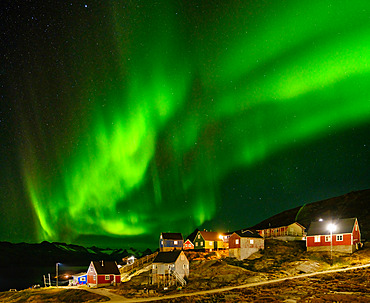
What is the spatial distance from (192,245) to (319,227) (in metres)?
41.9

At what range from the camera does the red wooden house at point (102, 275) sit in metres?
79.0

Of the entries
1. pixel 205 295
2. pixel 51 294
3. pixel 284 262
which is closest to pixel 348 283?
pixel 205 295

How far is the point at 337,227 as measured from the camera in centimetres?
7975

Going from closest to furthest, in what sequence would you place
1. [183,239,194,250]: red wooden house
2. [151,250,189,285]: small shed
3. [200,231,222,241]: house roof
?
[151,250,189,285]: small shed, [200,231,222,241]: house roof, [183,239,194,250]: red wooden house

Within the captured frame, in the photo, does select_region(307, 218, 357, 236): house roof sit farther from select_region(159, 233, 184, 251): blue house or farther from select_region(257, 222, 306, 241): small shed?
select_region(159, 233, 184, 251): blue house

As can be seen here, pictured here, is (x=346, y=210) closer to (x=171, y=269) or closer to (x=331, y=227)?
(x=331, y=227)

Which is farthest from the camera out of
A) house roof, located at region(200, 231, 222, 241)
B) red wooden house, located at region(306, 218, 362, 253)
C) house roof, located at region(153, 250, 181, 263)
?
house roof, located at region(200, 231, 222, 241)

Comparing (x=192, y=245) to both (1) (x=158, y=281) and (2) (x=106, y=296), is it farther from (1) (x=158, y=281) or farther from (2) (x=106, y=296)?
(2) (x=106, y=296)

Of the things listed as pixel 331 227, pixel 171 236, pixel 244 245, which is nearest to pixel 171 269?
pixel 244 245

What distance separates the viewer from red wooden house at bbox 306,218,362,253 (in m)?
76.2

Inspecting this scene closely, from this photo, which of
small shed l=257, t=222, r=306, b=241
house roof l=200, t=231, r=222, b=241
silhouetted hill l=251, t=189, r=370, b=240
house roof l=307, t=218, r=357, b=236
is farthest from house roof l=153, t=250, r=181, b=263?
silhouetted hill l=251, t=189, r=370, b=240

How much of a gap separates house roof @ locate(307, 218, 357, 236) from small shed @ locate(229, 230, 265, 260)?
481 inches

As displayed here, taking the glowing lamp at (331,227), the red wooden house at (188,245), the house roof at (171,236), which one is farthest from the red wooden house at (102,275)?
the glowing lamp at (331,227)

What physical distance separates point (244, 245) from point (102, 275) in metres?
32.8
